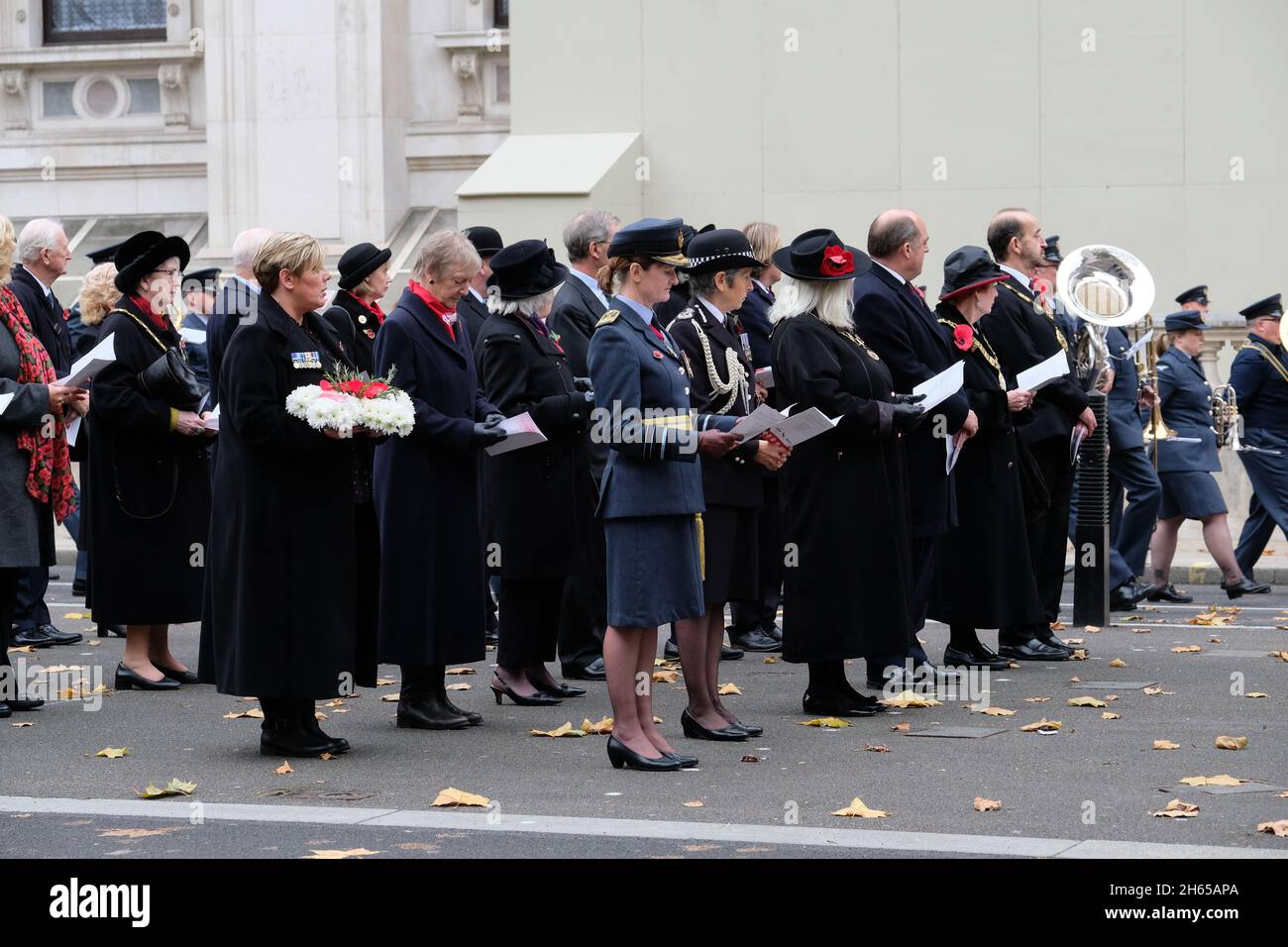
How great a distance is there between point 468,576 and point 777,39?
42.1ft

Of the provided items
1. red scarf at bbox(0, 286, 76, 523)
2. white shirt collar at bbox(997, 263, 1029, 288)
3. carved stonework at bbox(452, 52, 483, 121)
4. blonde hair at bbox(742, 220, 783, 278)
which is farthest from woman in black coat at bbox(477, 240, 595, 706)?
carved stonework at bbox(452, 52, 483, 121)

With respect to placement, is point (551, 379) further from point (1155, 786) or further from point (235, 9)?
point (235, 9)

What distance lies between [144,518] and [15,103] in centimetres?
1753

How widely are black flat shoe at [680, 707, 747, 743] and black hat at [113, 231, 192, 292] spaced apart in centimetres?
341

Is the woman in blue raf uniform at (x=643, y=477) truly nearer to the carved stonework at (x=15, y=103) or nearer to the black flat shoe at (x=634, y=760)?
the black flat shoe at (x=634, y=760)

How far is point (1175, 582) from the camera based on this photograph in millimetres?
15953

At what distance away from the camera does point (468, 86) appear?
24906 mm

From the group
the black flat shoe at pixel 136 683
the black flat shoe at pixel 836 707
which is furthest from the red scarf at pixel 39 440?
the black flat shoe at pixel 836 707

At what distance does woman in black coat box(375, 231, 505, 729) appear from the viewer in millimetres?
8938

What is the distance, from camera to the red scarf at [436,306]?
904cm

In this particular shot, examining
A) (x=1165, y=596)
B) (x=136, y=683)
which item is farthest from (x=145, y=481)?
(x=1165, y=596)

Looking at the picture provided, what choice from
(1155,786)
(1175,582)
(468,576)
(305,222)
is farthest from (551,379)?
(305,222)
